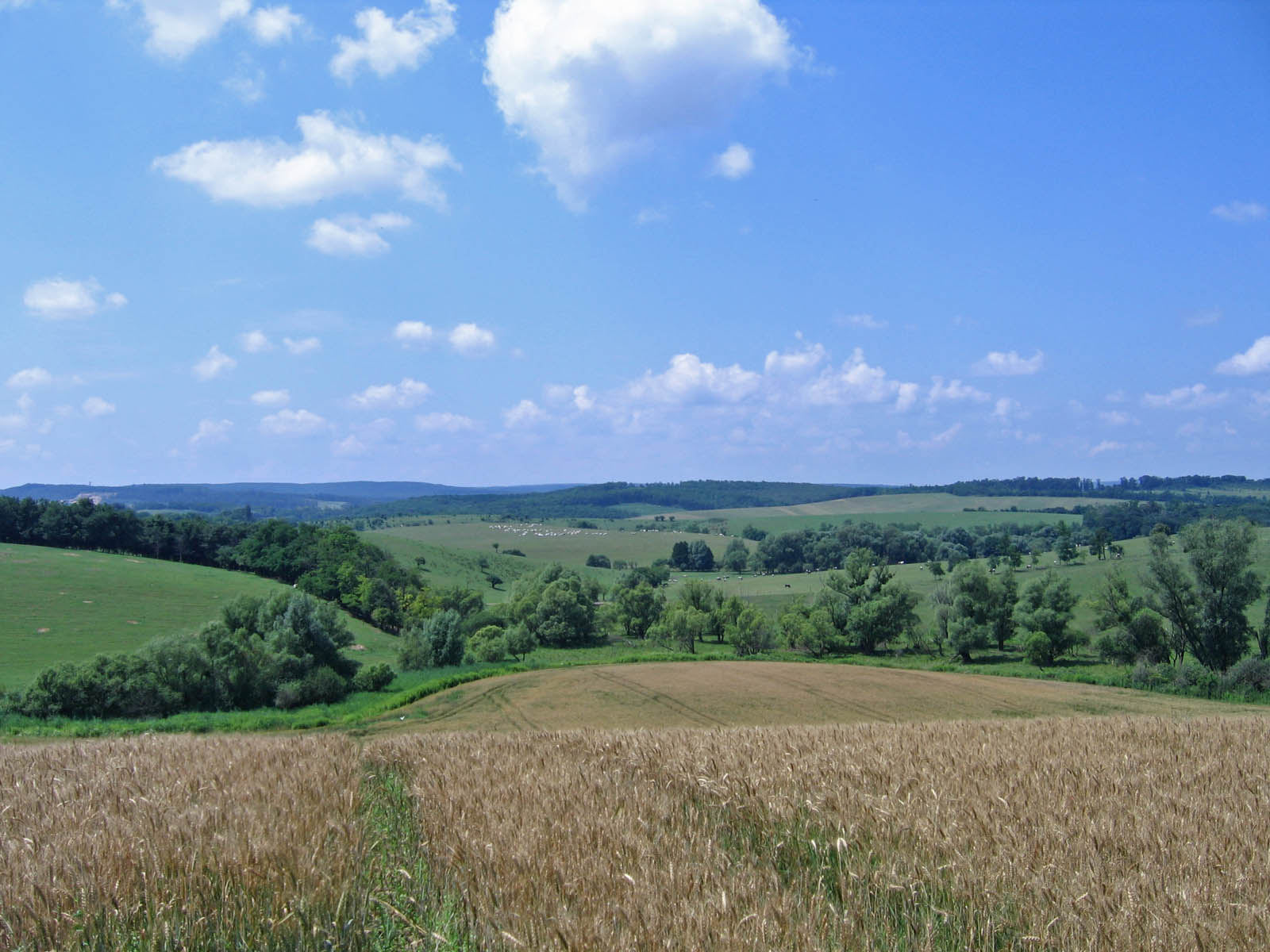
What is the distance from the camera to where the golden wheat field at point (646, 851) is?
495cm

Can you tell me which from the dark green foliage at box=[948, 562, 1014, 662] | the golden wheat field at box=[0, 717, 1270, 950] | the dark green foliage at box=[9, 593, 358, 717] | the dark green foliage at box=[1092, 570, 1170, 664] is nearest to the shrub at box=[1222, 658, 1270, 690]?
the dark green foliage at box=[1092, 570, 1170, 664]

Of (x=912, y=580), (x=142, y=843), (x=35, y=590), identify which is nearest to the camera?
(x=142, y=843)

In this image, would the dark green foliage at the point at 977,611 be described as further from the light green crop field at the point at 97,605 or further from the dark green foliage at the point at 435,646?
the light green crop field at the point at 97,605

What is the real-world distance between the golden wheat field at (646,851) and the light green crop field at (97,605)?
49135 mm

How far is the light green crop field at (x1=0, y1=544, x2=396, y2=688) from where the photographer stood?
59406 millimetres

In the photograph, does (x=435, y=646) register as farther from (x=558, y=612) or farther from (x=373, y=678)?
(x=558, y=612)

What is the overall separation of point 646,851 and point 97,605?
286ft

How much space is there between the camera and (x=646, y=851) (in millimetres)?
6105

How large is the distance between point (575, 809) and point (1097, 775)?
22.1ft

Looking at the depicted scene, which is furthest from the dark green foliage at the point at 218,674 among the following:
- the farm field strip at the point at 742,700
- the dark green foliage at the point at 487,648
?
the dark green foliage at the point at 487,648

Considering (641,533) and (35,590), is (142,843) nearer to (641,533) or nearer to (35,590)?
(35,590)

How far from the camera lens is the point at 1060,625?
211 feet

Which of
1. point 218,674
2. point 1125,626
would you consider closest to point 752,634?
point 1125,626

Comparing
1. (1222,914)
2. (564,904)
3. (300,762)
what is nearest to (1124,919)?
(1222,914)
